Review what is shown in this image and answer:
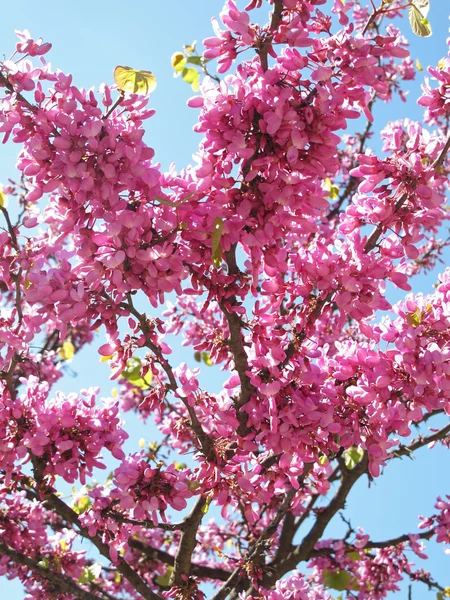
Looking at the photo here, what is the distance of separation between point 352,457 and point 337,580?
3.06ft

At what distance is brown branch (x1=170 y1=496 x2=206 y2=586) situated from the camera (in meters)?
3.14

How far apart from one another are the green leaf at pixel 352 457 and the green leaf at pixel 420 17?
2930mm

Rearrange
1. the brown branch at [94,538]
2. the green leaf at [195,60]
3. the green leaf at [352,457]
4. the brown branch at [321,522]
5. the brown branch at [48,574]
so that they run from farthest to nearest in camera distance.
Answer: the green leaf at [352,457] → the brown branch at [321,522] → the brown branch at [48,574] → the brown branch at [94,538] → the green leaf at [195,60]

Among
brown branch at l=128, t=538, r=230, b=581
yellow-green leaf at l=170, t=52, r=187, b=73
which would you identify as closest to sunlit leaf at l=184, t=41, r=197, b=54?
yellow-green leaf at l=170, t=52, r=187, b=73

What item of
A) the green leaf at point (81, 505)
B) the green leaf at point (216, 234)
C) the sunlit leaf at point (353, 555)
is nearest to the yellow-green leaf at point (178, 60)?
the green leaf at point (216, 234)

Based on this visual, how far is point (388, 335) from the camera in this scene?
2416 millimetres

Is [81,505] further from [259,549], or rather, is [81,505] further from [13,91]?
[13,91]

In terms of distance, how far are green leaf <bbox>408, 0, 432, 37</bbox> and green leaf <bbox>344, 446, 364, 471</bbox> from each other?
2.93m

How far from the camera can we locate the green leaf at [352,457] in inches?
177

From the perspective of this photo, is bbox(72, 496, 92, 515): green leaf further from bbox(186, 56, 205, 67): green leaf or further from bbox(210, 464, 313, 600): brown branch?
bbox(186, 56, 205, 67): green leaf

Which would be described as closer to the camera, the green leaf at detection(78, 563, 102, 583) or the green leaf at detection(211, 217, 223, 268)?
the green leaf at detection(211, 217, 223, 268)

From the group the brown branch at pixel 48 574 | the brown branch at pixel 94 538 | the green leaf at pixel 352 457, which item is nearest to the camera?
the brown branch at pixel 94 538

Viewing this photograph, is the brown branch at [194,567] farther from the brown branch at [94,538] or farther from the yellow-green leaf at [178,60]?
the yellow-green leaf at [178,60]

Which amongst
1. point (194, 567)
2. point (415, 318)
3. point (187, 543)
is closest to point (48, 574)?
point (187, 543)
